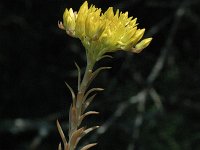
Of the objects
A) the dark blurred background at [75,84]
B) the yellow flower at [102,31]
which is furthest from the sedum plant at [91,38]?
the dark blurred background at [75,84]

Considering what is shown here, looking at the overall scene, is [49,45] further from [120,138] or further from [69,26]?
[69,26]

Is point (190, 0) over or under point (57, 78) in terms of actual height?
over

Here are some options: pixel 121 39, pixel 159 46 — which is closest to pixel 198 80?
pixel 159 46

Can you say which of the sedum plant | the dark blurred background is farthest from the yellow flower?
the dark blurred background

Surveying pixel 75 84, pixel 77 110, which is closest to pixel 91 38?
pixel 77 110

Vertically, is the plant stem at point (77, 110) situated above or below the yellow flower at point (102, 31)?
below

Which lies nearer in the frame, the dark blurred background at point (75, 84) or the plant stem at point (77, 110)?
the plant stem at point (77, 110)

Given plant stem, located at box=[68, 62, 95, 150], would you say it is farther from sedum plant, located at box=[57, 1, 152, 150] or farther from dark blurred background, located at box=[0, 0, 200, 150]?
dark blurred background, located at box=[0, 0, 200, 150]

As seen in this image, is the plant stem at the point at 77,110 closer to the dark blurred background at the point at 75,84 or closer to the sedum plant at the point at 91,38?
the sedum plant at the point at 91,38
